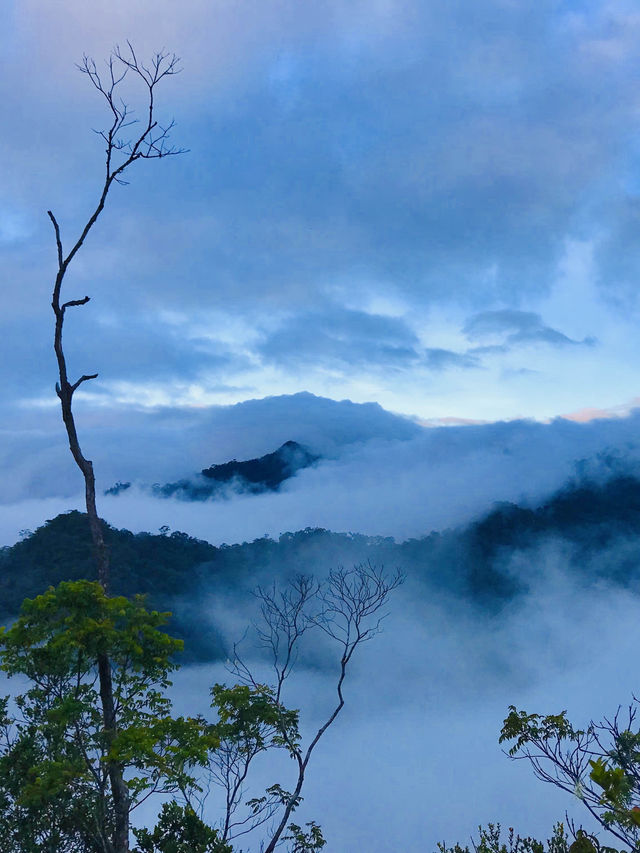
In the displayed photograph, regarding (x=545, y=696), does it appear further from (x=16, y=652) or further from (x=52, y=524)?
(x=16, y=652)

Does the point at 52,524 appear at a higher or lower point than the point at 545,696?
lower

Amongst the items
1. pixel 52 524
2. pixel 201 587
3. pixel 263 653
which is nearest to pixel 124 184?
pixel 52 524

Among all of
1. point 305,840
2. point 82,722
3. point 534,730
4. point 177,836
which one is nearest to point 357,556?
point 305,840

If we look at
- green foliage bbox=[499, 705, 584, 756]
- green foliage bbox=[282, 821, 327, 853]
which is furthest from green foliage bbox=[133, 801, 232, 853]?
green foliage bbox=[499, 705, 584, 756]

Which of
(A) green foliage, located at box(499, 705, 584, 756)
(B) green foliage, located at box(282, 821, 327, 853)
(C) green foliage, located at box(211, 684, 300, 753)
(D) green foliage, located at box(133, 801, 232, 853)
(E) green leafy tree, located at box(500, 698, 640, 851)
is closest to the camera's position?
(E) green leafy tree, located at box(500, 698, 640, 851)

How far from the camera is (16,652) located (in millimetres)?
12547

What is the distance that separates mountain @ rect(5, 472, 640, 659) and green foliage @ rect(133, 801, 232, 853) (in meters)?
69.5

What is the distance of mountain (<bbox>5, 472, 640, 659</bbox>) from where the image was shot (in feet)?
320

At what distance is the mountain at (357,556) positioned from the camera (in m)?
97.4

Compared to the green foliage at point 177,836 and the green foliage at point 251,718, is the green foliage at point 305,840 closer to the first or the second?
the green foliage at point 251,718

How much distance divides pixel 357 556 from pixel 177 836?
12643 centimetres

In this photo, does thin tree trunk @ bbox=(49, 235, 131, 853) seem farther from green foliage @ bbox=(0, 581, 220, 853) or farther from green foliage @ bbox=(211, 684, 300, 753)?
green foliage @ bbox=(211, 684, 300, 753)

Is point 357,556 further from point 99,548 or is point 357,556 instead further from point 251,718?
point 99,548

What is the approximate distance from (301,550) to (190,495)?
6369 cm
